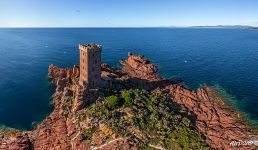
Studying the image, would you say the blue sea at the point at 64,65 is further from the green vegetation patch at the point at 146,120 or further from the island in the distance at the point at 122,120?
the green vegetation patch at the point at 146,120

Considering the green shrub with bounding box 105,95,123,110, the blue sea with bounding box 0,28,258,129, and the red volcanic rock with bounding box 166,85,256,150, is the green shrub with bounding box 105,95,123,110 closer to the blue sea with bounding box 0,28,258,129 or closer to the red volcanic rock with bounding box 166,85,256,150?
the blue sea with bounding box 0,28,258,129

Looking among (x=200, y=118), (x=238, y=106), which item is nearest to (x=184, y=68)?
(x=238, y=106)

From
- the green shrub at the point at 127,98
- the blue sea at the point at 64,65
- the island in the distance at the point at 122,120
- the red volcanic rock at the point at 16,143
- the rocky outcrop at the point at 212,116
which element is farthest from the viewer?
the blue sea at the point at 64,65

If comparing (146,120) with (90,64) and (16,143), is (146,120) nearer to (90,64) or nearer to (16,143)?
(90,64)

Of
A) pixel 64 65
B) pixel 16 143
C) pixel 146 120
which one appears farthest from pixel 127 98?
pixel 64 65

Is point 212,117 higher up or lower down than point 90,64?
lower down

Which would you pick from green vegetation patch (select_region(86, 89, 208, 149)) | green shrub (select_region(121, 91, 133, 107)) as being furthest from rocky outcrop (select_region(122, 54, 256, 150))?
green shrub (select_region(121, 91, 133, 107))

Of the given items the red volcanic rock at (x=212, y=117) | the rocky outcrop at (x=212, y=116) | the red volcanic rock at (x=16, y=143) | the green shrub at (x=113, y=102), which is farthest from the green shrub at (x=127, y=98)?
the red volcanic rock at (x=16, y=143)
